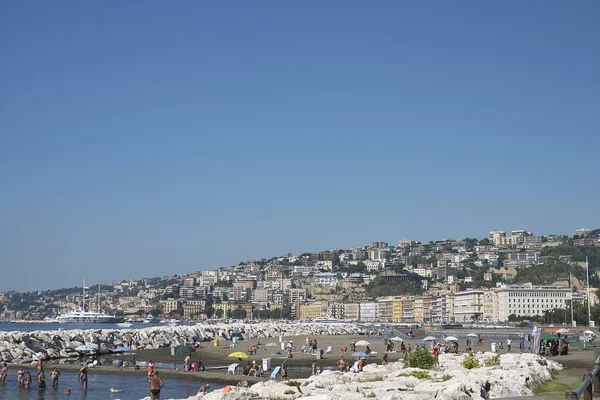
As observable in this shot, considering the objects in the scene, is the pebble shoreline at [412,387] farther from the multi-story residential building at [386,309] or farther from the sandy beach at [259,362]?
the multi-story residential building at [386,309]

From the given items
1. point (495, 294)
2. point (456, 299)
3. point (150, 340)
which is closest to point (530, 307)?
point (495, 294)

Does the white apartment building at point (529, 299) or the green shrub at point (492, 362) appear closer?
the green shrub at point (492, 362)

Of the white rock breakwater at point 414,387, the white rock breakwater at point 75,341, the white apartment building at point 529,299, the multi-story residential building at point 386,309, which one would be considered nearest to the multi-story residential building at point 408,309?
the multi-story residential building at point 386,309

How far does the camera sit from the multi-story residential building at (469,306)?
15438 cm

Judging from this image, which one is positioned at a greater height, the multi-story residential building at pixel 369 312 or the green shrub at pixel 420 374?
the green shrub at pixel 420 374

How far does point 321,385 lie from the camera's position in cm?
2000

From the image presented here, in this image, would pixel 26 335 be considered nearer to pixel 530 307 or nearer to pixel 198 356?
pixel 198 356

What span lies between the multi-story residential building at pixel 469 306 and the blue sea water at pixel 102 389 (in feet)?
416

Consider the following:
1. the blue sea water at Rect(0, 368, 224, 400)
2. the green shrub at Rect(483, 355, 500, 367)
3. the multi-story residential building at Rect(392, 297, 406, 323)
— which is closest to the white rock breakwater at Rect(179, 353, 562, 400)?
the green shrub at Rect(483, 355, 500, 367)

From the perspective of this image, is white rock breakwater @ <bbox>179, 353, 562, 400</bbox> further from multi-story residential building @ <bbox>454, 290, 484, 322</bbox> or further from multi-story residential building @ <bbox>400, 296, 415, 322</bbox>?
multi-story residential building @ <bbox>400, 296, 415, 322</bbox>

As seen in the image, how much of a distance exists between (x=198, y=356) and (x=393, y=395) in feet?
106

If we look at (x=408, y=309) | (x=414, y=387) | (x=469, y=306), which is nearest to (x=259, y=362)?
(x=414, y=387)

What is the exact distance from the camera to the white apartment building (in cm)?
14188

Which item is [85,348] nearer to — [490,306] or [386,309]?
[490,306]
